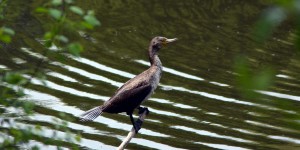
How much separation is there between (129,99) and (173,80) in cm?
515

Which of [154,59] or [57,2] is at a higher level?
[154,59]

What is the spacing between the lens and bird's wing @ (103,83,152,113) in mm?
8977

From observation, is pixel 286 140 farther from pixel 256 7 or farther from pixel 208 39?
pixel 256 7

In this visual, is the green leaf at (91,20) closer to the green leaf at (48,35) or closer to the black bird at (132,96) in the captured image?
the green leaf at (48,35)

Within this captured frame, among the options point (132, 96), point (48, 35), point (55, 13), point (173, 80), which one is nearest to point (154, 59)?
point (132, 96)

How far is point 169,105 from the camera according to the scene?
42.4ft

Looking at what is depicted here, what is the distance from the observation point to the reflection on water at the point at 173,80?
11.8m

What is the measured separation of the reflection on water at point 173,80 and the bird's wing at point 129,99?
105 cm

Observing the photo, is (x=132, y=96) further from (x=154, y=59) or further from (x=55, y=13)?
(x=55, y=13)

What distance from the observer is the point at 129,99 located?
9.04m

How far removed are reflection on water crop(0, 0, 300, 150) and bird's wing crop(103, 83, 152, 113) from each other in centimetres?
105

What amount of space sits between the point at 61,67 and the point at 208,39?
445cm

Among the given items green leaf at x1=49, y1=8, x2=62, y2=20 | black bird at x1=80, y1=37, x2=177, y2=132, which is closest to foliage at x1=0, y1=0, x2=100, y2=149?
green leaf at x1=49, y1=8, x2=62, y2=20

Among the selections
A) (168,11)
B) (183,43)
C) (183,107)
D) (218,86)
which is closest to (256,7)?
(168,11)
